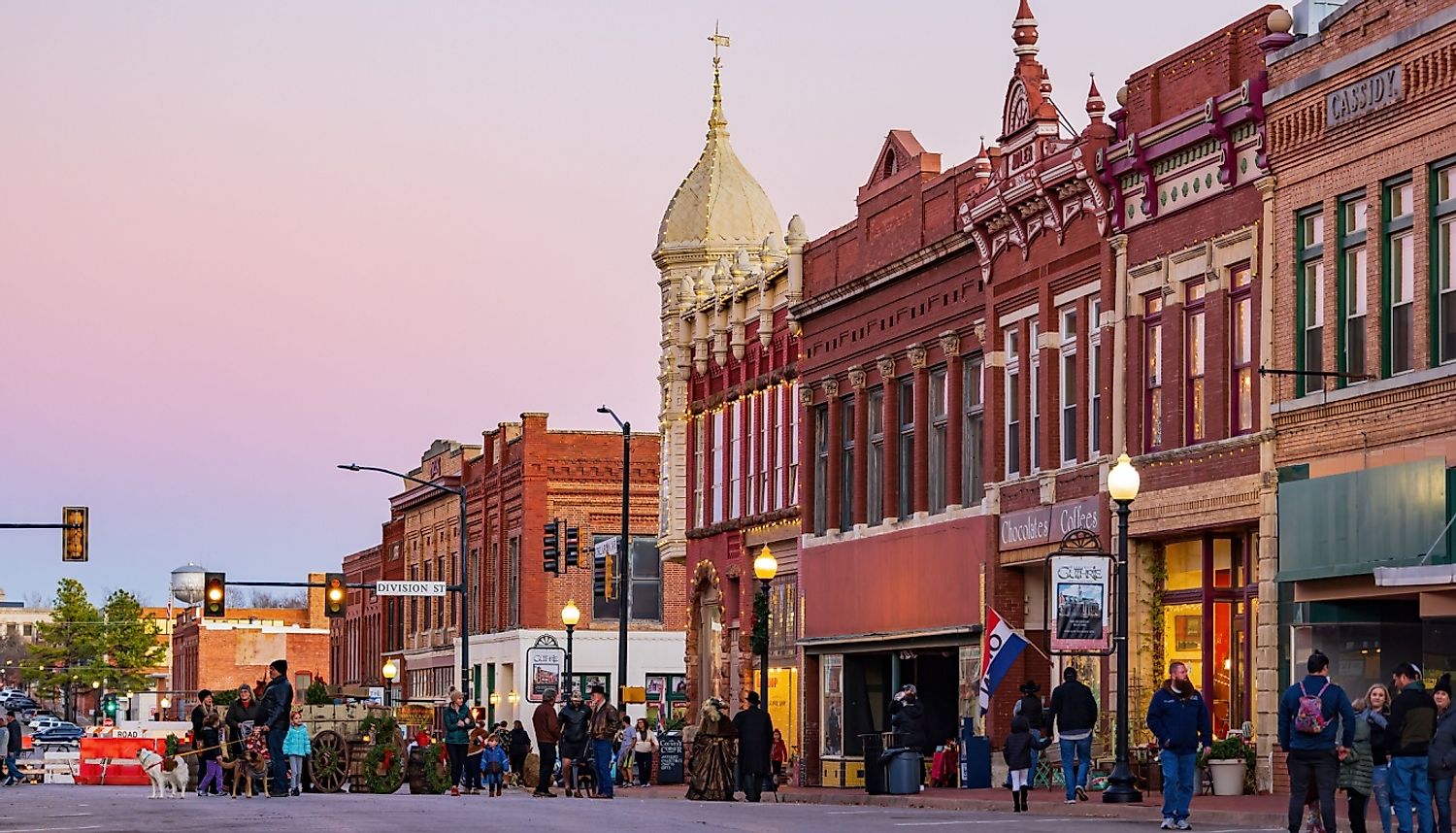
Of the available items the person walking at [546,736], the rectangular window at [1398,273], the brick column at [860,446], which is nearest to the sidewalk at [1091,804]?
the person walking at [546,736]

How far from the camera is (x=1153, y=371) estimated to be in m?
37.0

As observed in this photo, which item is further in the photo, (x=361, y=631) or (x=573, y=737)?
(x=361, y=631)

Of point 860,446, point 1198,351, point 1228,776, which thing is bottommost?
point 1228,776

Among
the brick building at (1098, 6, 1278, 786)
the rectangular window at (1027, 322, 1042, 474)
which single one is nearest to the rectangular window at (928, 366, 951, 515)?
the rectangular window at (1027, 322, 1042, 474)

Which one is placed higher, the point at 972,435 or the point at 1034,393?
the point at 1034,393

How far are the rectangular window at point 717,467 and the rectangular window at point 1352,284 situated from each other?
26770 millimetres

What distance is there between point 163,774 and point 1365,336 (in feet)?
63.3

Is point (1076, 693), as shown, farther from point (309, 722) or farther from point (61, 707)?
point (61, 707)

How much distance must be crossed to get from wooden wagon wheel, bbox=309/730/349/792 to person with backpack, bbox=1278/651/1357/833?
23018mm

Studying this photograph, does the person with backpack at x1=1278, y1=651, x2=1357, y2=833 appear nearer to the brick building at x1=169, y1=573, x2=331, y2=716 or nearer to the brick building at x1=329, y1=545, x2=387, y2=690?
the brick building at x1=329, y1=545, x2=387, y2=690

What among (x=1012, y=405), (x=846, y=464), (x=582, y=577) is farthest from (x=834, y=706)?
(x=582, y=577)

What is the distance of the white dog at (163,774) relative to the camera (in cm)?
3816

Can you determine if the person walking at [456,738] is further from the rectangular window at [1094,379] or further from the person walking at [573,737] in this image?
the rectangular window at [1094,379]

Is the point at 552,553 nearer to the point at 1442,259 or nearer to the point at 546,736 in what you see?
the point at 546,736
